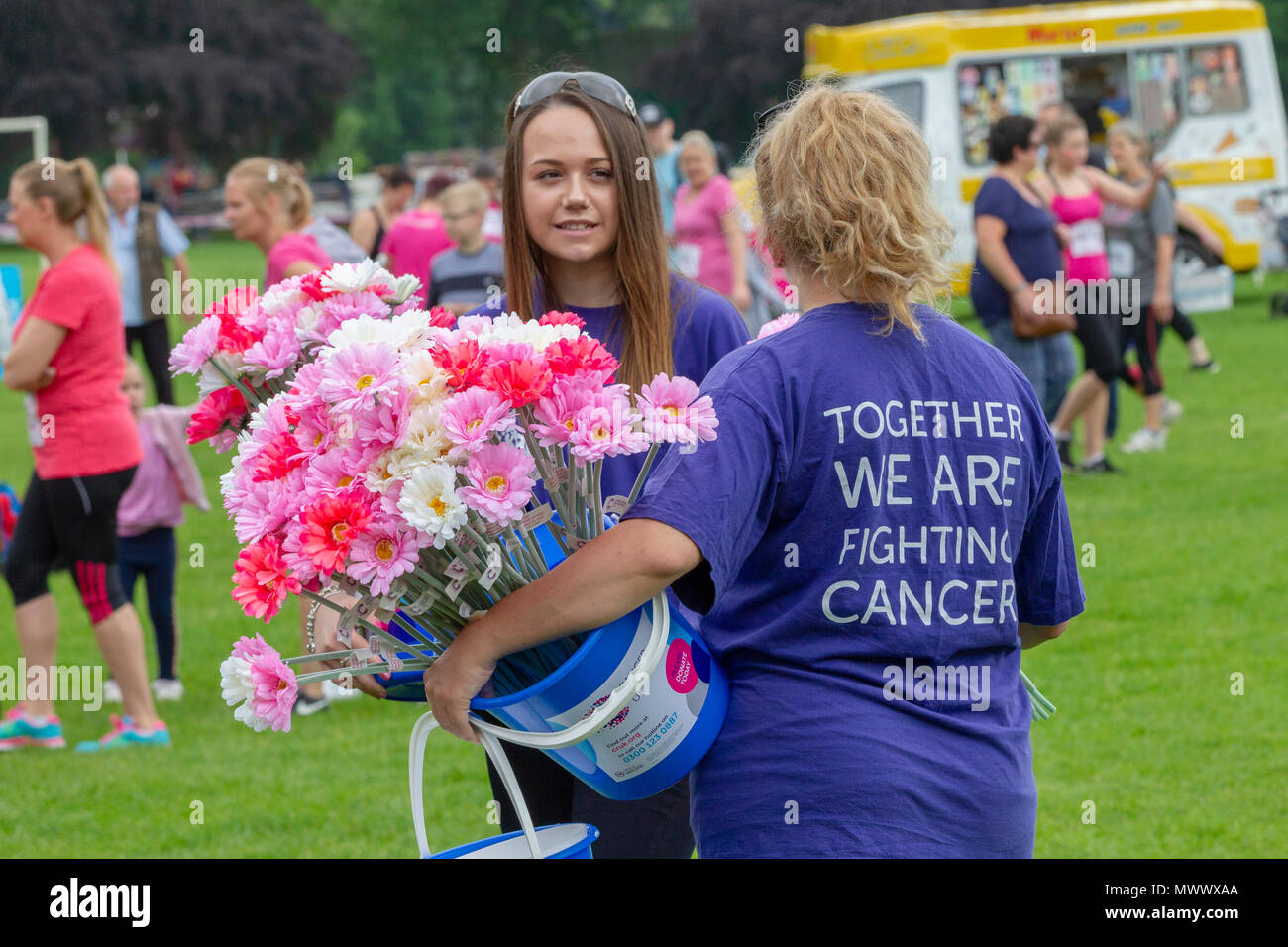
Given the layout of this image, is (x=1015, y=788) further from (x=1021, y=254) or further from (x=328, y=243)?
(x=1021, y=254)

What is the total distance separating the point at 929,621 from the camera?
221 centimetres

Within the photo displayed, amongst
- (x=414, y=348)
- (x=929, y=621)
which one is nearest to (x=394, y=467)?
(x=414, y=348)

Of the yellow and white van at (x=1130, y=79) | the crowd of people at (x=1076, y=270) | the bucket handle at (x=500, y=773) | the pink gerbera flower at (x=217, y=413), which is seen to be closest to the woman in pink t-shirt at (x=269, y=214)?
the crowd of people at (x=1076, y=270)

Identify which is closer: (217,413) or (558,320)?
(558,320)

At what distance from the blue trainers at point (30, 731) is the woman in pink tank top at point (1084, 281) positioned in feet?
20.3

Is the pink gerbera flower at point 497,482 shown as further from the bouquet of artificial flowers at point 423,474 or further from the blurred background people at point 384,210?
the blurred background people at point 384,210

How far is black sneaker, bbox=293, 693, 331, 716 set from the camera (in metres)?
6.62

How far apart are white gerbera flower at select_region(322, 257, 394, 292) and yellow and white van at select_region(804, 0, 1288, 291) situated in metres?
19.1

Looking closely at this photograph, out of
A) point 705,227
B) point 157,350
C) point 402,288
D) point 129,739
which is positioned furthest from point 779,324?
point 157,350

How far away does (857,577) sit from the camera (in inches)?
86.0

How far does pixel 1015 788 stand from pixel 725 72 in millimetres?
53429

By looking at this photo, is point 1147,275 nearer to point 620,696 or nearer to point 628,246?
point 628,246

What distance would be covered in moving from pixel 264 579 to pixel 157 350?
11294 mm

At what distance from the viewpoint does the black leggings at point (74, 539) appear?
604 centimetres
